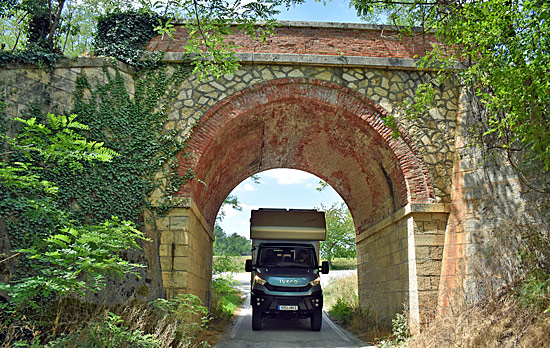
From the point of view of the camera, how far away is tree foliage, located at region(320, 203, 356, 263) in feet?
108

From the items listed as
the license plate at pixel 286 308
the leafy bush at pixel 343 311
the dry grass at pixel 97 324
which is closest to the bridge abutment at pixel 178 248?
the dry grass at pixel 97 324

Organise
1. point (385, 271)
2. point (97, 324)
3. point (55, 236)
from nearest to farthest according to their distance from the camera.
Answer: point (55, 236) < point (97, 324) < point (385, 271)

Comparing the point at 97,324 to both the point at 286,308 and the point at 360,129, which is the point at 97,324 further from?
the point at 360,129

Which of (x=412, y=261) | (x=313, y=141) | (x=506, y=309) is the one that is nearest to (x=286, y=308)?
(x=412, y=261)

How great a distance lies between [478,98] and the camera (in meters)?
8.95

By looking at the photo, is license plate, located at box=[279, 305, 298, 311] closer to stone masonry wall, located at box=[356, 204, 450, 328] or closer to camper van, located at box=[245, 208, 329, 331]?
camper van, located at box=[245, 208, 329, 331]

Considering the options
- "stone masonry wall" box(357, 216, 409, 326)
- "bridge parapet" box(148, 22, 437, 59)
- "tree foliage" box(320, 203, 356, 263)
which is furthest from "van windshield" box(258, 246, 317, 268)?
"tree foliage" box(320, 203, 356, 263)

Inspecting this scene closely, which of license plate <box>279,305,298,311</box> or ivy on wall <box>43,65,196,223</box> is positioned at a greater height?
ivy on wall <box>43,65,196,223</box>

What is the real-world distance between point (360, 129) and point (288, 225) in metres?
3.73

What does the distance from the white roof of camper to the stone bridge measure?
1.96 m

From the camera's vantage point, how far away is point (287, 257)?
11391 millimetres

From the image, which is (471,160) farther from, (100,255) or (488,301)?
(100,255)

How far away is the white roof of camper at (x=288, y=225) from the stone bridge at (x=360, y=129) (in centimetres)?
196

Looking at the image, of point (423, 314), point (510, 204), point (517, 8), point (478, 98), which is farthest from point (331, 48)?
point (423, 314)
